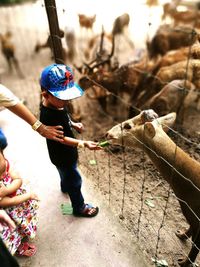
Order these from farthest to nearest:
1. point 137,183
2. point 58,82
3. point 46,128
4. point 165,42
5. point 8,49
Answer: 1. point 8,49
2. point 165,42
3. point 137,183
4. point 46,128
5. point 58,82

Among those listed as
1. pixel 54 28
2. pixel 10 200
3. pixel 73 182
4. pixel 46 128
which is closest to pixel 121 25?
pixel 54 28

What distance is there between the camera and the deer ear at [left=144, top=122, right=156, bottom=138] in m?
2.55

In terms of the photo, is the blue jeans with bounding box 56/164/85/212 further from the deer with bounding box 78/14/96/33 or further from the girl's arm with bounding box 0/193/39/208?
the deer with bounding box 78/14/96/33

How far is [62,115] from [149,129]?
0.88 m

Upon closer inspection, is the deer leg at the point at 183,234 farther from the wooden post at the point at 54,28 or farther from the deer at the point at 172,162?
the wooden post at the point at 54,28

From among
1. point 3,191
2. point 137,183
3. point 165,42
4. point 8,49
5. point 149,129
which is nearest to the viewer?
point 3,191

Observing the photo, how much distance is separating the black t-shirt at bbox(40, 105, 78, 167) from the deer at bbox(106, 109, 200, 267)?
0.72m

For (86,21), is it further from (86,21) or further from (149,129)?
(149,129)

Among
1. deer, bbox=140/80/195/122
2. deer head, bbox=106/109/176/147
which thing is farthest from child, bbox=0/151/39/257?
deer, bbox=140/80/195/122

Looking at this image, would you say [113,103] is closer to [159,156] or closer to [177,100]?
[177,100]

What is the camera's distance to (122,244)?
2424mm

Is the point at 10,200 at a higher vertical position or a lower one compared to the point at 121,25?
higher

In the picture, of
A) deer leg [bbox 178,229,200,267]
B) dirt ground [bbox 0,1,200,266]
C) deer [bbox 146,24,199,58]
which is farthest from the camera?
deer [bbox 146,24,199,58]

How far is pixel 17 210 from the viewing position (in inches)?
84.1
